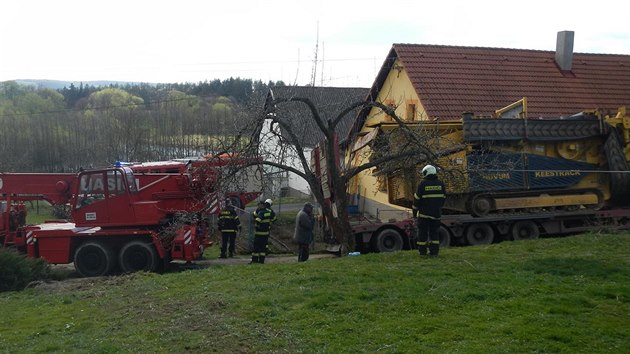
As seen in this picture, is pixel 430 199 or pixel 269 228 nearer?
pixel 430 199

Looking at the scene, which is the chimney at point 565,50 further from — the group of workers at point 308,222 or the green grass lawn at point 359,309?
the green grass lawn at point 359,309

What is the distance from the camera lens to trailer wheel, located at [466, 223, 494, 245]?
16.8 m

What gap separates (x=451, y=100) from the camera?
2302 cm

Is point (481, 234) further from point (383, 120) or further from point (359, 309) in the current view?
point (359, 309)

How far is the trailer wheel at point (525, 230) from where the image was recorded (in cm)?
1706

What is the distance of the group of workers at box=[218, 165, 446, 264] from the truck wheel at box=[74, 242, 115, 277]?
333 cm

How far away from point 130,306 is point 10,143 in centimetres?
3607

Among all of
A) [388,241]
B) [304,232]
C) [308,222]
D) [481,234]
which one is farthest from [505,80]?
[304,232]

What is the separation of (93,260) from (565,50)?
2000 cm

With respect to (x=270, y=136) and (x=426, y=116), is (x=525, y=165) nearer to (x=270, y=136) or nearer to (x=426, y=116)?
(x=426, y=116)

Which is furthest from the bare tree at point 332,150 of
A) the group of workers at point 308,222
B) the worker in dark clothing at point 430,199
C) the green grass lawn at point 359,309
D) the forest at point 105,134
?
the forest at point 105,134

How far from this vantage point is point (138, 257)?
→ 53.5 ft

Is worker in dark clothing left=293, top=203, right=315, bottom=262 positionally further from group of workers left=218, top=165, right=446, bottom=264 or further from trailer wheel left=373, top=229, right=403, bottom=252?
trailer wheel left=373, top=229, right=403, bottom=252

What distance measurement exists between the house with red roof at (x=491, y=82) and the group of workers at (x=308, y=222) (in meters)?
4.64
